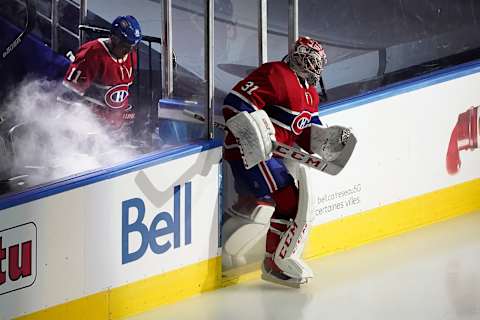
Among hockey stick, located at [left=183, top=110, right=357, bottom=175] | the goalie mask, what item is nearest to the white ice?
hockey stick, located at [left=183, top=110, right=357, bottom=175]

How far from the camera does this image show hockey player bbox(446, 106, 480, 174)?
584 cm

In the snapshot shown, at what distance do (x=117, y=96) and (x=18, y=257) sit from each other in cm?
129

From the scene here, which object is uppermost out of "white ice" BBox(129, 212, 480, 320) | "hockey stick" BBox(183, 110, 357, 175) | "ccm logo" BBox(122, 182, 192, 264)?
"hockey stick" BBox(183, 110, 357, 175)

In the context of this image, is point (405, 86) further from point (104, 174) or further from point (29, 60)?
point (104, 174)

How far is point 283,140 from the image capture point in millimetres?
4652

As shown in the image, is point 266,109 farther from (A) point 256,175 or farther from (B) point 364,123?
(B) point 364,123

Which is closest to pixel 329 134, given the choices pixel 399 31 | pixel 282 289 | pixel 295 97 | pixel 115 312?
pixel 295 97

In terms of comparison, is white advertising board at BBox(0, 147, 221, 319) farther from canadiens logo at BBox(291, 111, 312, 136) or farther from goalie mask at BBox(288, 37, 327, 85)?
goalie mask at BBox(288, 37, 327, 85)

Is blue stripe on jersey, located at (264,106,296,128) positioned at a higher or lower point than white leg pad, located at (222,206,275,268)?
higher

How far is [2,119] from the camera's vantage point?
4.37m

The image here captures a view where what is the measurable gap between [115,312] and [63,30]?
1.25m

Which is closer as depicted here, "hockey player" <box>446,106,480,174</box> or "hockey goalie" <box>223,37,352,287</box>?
"hockey goalie" <box>223,37,352,287</box>

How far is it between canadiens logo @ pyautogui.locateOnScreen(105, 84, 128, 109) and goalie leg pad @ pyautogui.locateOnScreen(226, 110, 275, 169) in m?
0.64

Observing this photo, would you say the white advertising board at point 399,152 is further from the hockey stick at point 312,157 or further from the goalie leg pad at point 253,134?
the goalie leg pad at point 253,134
